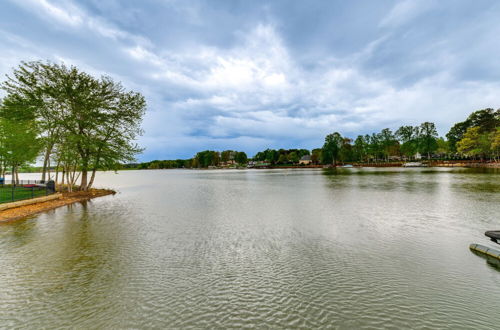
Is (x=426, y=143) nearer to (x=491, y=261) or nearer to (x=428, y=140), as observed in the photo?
(x=428, y=140)

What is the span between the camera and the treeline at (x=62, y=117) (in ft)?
98.1

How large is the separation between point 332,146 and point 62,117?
151 metres

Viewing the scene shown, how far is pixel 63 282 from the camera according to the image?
7.92 m

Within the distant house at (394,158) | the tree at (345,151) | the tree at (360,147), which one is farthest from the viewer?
the distant house at (394,158)

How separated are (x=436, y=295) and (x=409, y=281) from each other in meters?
0.89

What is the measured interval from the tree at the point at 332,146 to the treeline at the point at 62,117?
471ft

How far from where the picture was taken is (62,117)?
3122 centimetres

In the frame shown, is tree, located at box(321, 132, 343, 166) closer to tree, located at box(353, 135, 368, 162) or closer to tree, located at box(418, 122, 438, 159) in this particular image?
tree, located at box(353, 135, 368, 162)

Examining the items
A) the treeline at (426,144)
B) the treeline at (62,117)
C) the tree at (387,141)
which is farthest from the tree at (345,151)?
the treeline at (62,117)

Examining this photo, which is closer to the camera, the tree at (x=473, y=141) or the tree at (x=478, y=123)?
the tree at (x=473, y=141)

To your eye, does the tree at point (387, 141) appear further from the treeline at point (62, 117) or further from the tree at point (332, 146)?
the treeline at point (62, 117)

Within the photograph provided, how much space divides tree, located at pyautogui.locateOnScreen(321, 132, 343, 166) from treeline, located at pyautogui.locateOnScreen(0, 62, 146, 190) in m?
144

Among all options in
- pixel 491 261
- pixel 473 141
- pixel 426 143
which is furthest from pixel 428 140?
pixel 491 261

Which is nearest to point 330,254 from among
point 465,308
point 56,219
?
point 465,308
